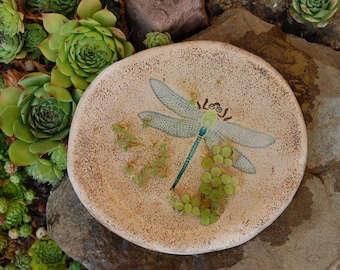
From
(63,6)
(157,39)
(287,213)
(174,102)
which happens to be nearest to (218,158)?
(174,102)

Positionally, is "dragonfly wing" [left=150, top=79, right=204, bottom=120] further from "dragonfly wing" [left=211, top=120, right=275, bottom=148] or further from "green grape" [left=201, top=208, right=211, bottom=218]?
"green grape" [left=201, top=208, right=211, bottom=218]

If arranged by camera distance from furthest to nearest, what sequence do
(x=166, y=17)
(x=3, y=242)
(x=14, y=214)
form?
(x=3, y=242)
(x=14, y=214)
(x=166, y=17)

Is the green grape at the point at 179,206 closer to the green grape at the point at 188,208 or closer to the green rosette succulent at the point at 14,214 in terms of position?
the green grape at the point at 188,208

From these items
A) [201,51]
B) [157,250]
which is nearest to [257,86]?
[201,51]

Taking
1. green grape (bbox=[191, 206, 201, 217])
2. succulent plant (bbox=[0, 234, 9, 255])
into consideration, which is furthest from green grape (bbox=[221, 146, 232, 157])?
succulent plant (bbox=[0, 234, 9, 255])

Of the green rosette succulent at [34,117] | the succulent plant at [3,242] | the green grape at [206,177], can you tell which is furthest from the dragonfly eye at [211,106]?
the succulent plant at [3,242]

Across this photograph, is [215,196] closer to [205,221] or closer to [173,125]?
[205,221]

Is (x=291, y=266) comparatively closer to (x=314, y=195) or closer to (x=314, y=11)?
(x=314, y=195)

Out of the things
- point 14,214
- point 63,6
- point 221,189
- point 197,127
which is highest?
point 63,6
